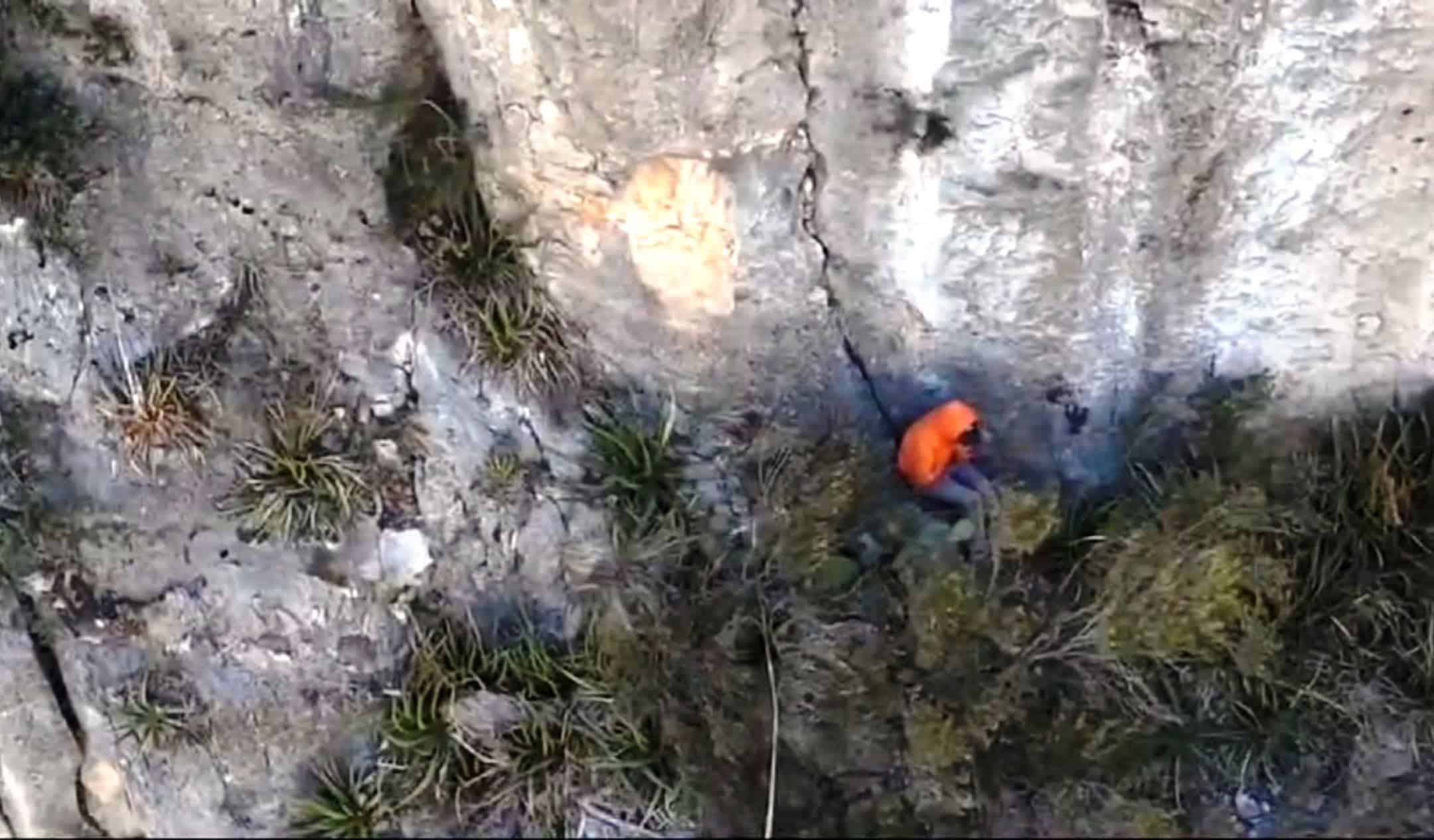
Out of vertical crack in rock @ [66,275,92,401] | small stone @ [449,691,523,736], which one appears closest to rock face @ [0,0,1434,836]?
vertical crack in rock @ [66,275,92,401]

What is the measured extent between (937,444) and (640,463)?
0.61 m

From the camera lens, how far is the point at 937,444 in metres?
3.43

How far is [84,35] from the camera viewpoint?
318 centimetres

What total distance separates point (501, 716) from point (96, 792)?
1042 mm

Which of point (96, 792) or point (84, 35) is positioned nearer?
point (84, 35)

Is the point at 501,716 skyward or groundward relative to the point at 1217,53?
groundward

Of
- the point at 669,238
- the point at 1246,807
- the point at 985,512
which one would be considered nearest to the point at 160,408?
the point at 669,238

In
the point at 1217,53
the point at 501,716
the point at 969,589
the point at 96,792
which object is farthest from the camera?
the point at 96,792

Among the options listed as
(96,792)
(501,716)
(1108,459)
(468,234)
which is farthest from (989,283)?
(96,792)

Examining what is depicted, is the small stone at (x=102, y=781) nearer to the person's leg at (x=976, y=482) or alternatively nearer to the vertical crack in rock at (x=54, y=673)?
the vertical crack in rock at (x=54, y=673)

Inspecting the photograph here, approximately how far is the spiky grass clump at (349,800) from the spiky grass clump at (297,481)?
59 centimetres

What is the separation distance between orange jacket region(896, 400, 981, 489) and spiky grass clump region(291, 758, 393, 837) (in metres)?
1.40

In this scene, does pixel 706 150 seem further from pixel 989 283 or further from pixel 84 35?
pixel 84 35

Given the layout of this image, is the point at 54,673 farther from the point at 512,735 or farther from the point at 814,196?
the point at 814,196
